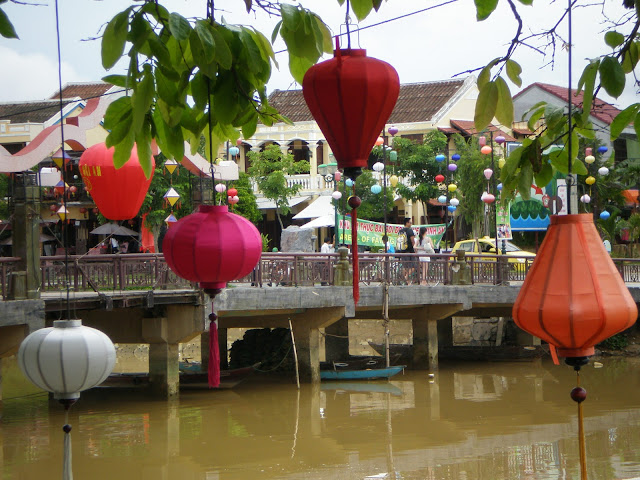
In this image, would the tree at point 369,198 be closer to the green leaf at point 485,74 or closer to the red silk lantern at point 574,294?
the red silk lantern at point 574,294

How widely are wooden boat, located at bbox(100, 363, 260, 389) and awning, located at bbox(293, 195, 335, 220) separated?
1014 centimetres

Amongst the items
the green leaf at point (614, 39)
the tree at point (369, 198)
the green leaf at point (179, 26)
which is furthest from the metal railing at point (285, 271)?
the green leaf at point (614, 39)

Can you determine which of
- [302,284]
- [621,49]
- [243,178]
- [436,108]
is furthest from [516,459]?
[436,108]

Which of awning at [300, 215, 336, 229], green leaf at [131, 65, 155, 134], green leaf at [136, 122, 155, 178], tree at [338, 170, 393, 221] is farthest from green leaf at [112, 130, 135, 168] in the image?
tree at [338, 170, 393, 221]

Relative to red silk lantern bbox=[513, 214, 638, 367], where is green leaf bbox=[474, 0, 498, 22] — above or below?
above

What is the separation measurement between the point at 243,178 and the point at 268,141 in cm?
388

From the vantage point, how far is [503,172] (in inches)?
150

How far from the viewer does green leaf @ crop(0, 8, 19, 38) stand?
3213 millimetres

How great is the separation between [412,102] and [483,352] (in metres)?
12.8

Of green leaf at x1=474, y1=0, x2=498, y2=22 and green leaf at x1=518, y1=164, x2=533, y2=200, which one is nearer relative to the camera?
green leaf at x1=474, y1=0, x2=498, y2=22

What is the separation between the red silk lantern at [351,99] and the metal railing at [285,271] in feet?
33.1

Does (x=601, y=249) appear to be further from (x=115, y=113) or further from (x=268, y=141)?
(x=268, y=141)

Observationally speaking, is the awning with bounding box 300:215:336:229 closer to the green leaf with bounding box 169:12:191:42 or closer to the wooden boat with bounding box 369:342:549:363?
the wooden boat with bounding box 369:342:549:363

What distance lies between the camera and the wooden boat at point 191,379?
18156 mm
